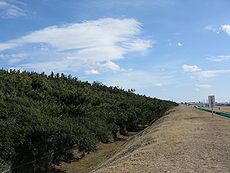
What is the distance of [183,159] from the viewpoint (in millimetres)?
12625

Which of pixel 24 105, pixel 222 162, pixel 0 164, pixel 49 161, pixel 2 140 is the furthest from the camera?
pixel 24 105

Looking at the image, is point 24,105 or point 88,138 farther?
point 24,105

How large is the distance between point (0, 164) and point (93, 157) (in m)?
11.7

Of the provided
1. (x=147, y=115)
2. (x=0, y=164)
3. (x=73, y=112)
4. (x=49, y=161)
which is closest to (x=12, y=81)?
(x=73, y=112)

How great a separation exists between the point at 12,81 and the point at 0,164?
22287 millimetres

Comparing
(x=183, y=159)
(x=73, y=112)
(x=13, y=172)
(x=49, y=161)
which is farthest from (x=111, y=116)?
(x=183, y=159)

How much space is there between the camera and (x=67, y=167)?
2367cm

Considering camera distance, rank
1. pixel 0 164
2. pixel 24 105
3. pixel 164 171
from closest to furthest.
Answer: pixel 164 171, pixel 0 164, pixel 24 105

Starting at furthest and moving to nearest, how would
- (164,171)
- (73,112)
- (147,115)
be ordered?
(147,115)
(73,112)
(164,171)

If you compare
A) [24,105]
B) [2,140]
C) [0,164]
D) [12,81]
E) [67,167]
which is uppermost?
[12,81]

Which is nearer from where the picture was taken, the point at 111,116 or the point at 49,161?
the point at 49,161

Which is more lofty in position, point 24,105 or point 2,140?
point 24,105

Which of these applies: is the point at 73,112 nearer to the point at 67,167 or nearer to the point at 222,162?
the point at 67,167

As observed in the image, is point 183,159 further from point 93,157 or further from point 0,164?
point 93,157
